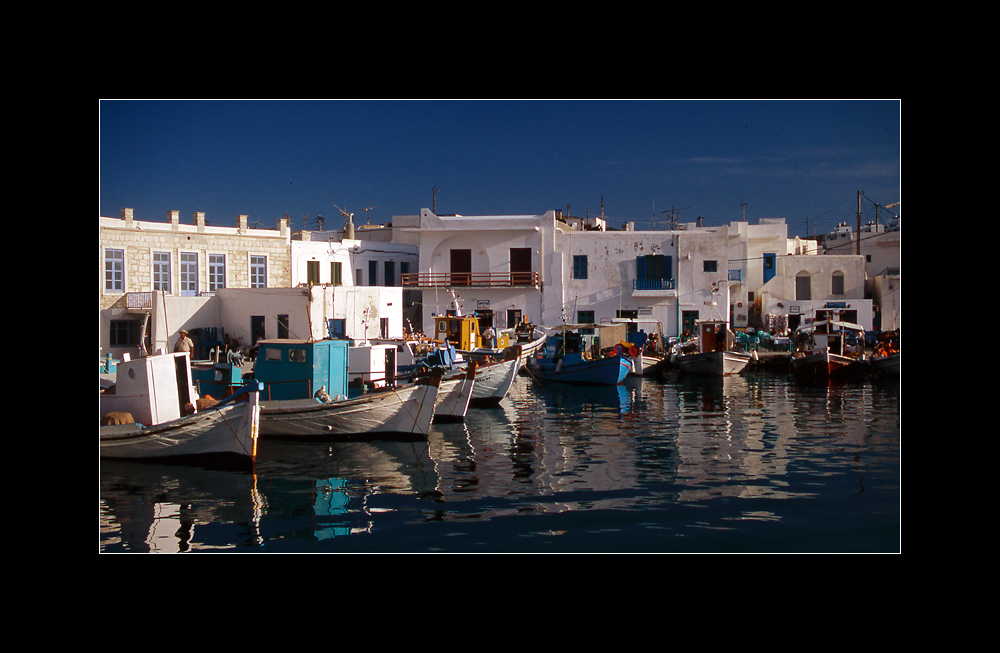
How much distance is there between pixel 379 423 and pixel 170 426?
4.08 m

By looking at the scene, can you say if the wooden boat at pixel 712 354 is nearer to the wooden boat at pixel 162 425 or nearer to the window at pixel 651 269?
the window at pixel 651 269

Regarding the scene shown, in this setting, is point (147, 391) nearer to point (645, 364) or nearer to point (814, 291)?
point (645, 364)

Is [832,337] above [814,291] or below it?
below

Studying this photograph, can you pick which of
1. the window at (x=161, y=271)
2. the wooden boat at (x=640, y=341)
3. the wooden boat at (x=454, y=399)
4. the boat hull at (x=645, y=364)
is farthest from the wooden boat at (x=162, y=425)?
the boat hull at (x=645, y=364)

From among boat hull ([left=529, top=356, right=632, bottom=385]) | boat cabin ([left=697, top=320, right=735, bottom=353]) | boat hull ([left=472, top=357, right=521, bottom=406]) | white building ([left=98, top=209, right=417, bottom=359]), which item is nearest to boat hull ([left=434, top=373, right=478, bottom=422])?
boat hull ([left=472, top=357, right=521, bottom=406])

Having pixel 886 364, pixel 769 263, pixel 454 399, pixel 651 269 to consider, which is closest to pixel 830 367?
pixel 886 364

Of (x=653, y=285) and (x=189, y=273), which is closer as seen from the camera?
(x=189, y=273)

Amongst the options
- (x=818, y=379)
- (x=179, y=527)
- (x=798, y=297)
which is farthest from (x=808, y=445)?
(x=798, y=297)

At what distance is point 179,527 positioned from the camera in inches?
382

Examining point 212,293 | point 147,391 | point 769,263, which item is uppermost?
point 769,263

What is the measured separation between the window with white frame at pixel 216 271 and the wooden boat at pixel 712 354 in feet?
59.3

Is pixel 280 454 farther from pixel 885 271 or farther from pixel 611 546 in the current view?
pixel 885 271

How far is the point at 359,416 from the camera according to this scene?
15641 mm

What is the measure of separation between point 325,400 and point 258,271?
20.0 m
